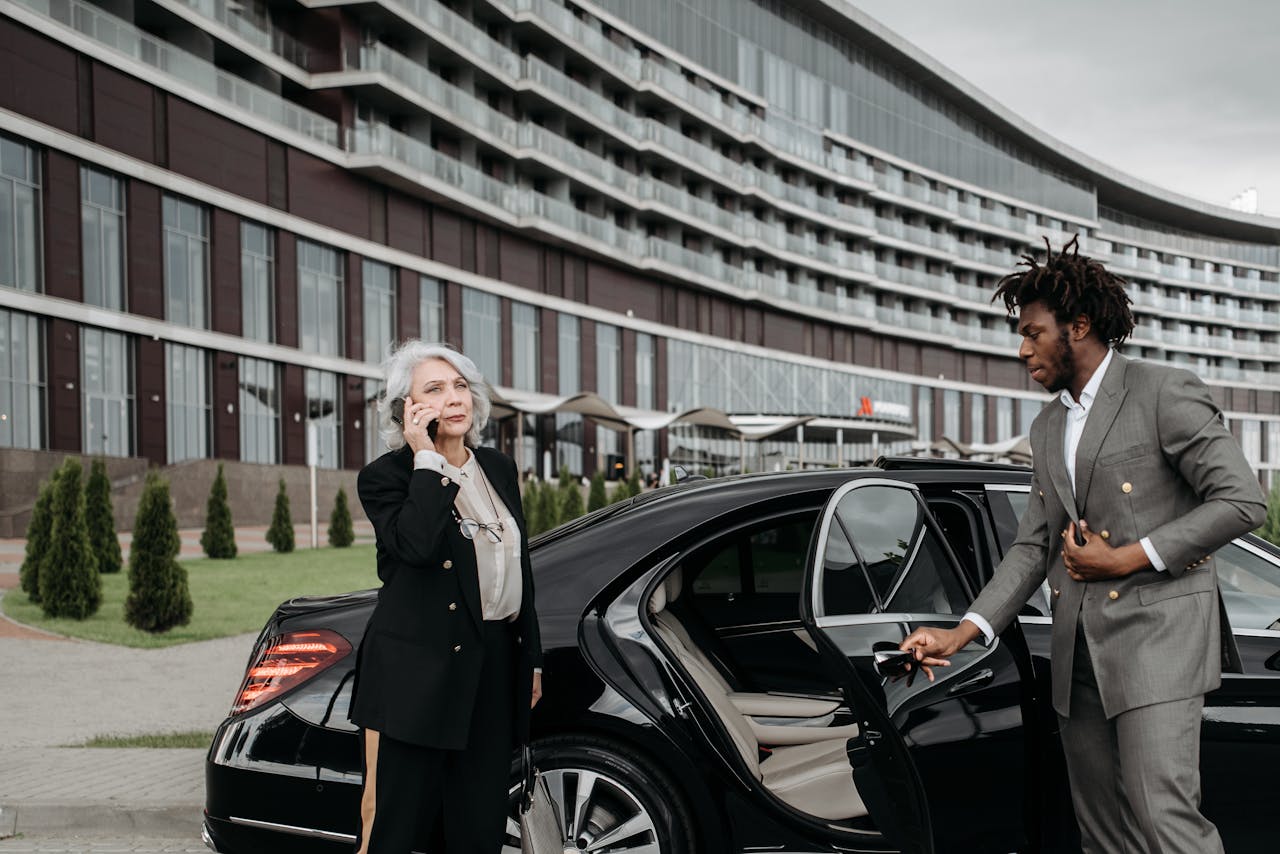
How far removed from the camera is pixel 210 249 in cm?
3200

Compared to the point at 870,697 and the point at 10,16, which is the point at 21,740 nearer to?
the point at 870,697

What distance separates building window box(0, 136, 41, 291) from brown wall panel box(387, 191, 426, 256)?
40.6 ft

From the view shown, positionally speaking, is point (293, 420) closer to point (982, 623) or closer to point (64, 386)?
point (64, 386)

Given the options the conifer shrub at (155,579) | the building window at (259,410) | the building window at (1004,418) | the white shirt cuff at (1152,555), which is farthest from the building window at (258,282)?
the building window at (1004,418)

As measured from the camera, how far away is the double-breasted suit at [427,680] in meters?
2.69

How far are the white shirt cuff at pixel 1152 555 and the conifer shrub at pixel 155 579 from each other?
10140 millimetres

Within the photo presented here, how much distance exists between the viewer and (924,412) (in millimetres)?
69062

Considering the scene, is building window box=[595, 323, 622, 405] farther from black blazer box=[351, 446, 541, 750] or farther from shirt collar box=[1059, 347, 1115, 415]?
shirt collar box=[1059, 347, 1115, 415]

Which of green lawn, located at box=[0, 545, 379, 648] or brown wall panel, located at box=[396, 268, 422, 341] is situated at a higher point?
brown wall panel, located at box=[396, 268, 422, 341]

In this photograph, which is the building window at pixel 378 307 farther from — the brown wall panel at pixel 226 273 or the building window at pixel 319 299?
the brown wall panel at pixel 226 273

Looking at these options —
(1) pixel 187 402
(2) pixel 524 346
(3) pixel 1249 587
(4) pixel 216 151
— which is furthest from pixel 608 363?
(3) pixel 1249 587

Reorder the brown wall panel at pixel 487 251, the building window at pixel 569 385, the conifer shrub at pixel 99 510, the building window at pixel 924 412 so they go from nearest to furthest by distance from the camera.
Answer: the conifer shrub at pixel 99 510
the brown wall panel at pixel 487 251
the building window at pixel 569 385
the building window at pixel 924 412

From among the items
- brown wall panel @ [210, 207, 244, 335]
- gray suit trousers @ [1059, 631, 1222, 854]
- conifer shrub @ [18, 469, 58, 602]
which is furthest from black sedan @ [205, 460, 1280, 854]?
brown wall panel @ [210, 207, 244, 335]

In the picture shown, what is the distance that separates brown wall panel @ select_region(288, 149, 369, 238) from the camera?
113ft
